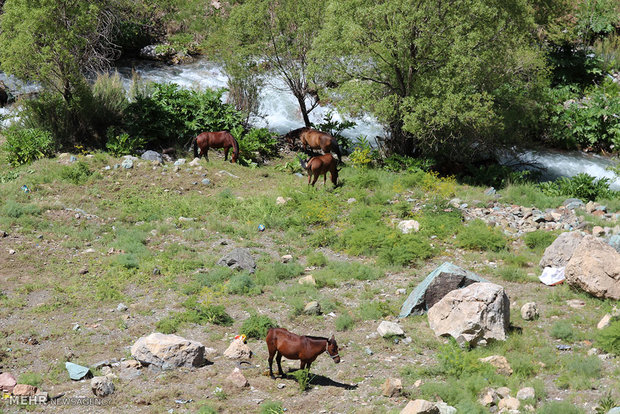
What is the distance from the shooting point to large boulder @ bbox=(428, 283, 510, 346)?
30.3 feet

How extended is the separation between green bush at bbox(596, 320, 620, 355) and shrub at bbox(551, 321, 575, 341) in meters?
0.48

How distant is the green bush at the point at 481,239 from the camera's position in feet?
42.7

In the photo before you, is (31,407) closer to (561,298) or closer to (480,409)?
(480,409)

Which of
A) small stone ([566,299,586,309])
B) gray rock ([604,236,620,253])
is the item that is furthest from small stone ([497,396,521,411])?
gray rock ([604,236,620,253])

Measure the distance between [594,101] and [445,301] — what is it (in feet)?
55.4

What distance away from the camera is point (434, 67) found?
18219mm

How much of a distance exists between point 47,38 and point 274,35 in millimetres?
7001

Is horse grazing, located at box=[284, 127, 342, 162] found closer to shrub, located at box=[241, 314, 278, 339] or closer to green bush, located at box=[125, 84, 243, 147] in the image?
green bush, located at box=[125, 84, 243, 147]

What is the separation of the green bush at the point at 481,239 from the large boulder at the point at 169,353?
6.67 m

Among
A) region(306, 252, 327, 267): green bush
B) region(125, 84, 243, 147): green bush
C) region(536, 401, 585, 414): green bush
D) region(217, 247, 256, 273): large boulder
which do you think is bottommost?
region(306, 252, 327, 267): green bush

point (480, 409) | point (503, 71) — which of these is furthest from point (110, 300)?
point (503, 71)

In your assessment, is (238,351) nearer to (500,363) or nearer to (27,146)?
(500,363)

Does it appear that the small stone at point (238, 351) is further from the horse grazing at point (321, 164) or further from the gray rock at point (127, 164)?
the gray rock at point (127, 164)

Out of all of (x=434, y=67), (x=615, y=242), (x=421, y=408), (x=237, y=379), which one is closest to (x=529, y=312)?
(x=615, y=242)
